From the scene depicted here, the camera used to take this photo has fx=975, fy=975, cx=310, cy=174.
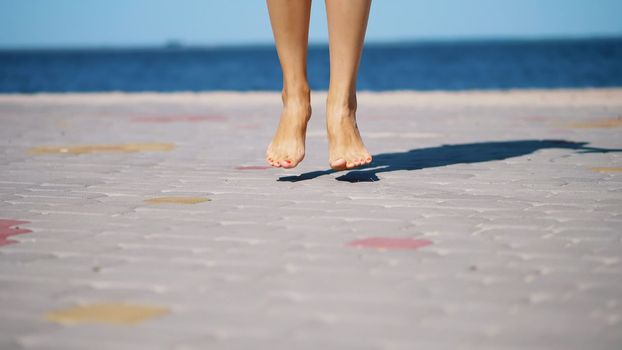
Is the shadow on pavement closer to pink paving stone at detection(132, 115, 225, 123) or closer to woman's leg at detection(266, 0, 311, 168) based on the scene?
woman's leg at detection(266, 0, 311, 168)

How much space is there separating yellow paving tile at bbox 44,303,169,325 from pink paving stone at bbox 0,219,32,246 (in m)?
0.83

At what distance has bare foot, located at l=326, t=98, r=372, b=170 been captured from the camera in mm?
3969

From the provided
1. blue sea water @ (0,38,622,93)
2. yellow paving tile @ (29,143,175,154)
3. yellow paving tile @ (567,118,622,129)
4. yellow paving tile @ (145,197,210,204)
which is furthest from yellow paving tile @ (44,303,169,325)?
blue sea water @ (0,38,622,93)

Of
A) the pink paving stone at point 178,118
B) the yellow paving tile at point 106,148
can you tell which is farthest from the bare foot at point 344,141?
the pink paving stone at point 178,118

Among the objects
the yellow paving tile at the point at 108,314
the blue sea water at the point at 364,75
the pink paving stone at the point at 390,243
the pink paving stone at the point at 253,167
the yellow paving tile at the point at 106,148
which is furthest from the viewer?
the blue sea water at the point at 364,75

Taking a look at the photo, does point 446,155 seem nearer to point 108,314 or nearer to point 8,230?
point 8,230

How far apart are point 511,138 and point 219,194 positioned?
9.81ft

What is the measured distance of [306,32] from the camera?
163 inches

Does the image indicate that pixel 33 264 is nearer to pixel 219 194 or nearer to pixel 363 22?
pixel 219 194

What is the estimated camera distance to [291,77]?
4.18m

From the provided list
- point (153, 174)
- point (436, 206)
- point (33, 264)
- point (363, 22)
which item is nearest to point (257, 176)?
point (153, 174)

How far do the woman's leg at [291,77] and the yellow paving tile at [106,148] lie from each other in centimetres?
169

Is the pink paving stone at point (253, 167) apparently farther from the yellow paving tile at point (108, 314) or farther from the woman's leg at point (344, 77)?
the yellow paving tile at point (108, 314)

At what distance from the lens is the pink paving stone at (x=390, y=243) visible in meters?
2.69
